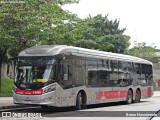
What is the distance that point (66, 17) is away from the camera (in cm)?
2383

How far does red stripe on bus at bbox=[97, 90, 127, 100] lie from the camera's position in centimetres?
2130

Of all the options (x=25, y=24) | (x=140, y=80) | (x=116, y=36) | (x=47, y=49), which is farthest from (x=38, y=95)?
(x=116, y=36)

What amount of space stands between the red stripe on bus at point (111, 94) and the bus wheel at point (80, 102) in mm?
1639

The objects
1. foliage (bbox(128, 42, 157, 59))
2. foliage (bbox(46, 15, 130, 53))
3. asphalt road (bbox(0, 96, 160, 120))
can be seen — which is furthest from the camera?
foliage (bbox(128, 42, 157, 59))

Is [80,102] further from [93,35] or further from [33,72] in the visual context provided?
[93,35]

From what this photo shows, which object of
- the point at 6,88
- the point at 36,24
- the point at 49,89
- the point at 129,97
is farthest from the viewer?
the point at 6,88

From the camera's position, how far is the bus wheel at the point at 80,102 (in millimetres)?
19047

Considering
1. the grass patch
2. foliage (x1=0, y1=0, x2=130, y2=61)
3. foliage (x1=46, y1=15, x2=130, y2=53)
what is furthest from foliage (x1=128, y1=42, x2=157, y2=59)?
foliage (x1=0, y1=0, x2=130, y2=61)

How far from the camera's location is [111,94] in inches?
894

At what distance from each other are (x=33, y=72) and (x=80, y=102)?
3.38 meters

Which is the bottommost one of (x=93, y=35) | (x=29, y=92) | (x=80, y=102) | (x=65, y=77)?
(x=80, y=102)

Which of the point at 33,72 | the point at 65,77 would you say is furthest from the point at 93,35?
the point at 33,72

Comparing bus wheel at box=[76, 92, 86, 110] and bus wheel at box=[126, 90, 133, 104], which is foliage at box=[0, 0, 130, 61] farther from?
bus wheel at box=[126, 90, 133, 104]

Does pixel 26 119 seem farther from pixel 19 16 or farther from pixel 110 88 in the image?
pixel 110 88
